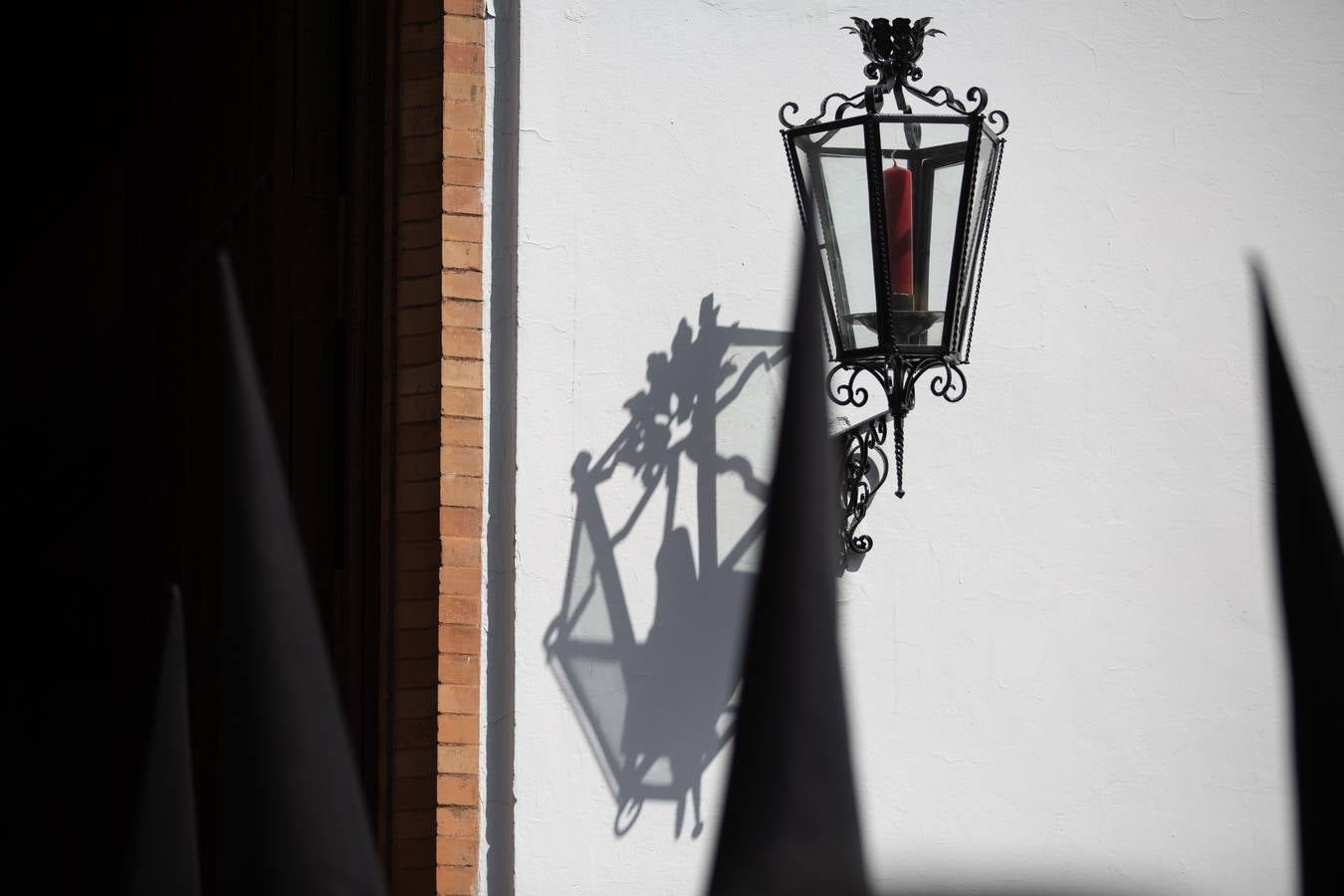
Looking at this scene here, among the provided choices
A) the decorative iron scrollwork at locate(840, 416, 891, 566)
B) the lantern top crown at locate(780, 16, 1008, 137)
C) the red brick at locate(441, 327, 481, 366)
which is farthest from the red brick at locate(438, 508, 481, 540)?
the lantern top crown at locate(780, 16, 1008, 137)

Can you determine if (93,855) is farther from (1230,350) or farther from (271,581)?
(271,581)

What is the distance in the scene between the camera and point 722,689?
12.7 ft

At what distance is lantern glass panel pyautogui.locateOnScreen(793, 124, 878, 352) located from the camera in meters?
3.68

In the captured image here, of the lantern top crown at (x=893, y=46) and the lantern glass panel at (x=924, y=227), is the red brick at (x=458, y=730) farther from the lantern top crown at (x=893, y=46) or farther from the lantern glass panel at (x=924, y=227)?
the lantern top crown at (x=893, y=46)

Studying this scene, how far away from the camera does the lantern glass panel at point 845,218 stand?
3.68m

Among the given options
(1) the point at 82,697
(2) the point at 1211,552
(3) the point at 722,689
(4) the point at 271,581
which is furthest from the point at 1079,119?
(1) the point at 82,697

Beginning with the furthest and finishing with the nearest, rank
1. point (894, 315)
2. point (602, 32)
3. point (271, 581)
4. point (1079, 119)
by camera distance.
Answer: point (1079, 119) < point (602, 32) < point (894, 315) < point (271, 581)

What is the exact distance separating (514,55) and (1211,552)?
2138 mm

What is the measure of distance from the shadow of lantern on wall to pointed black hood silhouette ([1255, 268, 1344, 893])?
2.10 meters

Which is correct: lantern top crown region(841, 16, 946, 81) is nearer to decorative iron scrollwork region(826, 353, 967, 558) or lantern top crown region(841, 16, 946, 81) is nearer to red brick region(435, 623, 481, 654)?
decorative iron scrollwork region(826, 353, 967, 558)

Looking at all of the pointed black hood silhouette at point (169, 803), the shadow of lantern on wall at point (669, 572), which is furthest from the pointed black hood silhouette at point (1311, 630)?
the shadow of lantern on wall at point (669, 572)

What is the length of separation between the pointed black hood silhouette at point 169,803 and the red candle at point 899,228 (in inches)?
78.3

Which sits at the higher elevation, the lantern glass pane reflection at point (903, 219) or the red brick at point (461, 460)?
the lantern glass pane reflection at point (903, 219)

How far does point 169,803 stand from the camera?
6.97 feet
